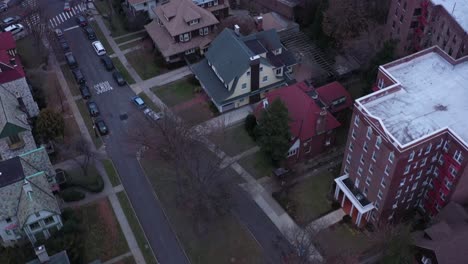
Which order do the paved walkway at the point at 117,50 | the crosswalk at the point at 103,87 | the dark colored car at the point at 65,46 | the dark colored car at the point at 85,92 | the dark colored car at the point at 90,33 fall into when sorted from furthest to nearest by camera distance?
the dark colored car at the point at 90,33
the dark colored car at the point at 65,46
the paved walkway at the point at 117,50
the crosswalk at the point at 103,87
the dark colored car at the point at 85,92

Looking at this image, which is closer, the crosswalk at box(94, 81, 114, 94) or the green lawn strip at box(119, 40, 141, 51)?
the crosswalk at box(94, 81, 114, 94)

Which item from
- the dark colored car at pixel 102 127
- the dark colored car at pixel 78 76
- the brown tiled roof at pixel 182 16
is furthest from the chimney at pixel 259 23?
the dark colored car at pixel 102 127

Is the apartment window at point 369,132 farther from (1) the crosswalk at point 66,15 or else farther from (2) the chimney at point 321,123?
(1) the crosswalk at point 66,15

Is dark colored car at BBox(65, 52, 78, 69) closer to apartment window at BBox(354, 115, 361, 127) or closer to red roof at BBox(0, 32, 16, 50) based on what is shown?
red roof at BBox(0, 32, 16, 50)

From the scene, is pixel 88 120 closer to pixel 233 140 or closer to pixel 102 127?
pixel 102 127

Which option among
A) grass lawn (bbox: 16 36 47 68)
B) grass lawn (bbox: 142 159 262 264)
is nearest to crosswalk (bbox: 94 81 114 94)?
grass lawn (bbox: 16 36 47 68)

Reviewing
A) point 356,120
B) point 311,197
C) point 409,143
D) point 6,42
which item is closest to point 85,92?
point 6,42
